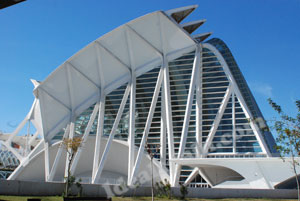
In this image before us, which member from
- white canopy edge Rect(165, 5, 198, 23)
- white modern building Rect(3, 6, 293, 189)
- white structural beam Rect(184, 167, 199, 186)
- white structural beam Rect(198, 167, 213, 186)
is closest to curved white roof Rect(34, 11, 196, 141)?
white modern building Rect(3, 6, 293, 189)

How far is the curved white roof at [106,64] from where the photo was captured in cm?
3080

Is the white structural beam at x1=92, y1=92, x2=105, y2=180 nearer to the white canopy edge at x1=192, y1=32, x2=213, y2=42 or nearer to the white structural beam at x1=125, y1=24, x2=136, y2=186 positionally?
the white structural beam at x1=125, y1=24, x2=136, y2=186

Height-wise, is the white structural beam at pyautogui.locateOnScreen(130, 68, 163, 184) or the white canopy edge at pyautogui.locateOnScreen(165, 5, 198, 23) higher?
the white canopy edge at pyautogui.locateOnScreen(165, 5, 198, 23)

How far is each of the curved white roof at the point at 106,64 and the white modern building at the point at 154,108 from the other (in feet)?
0.36

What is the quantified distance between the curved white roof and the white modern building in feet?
0.36

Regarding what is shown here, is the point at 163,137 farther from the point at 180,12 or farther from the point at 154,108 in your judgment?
the point at 180,12

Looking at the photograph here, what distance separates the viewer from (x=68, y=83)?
3366 centimetres

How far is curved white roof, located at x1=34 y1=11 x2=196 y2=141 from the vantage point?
3080 centimetres

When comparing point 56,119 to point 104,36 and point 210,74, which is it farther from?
point 210,74

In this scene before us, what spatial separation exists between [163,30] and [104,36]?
6.10m

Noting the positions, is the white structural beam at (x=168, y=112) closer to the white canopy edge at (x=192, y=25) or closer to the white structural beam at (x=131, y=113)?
the white structural beam at (x=131, y=113)

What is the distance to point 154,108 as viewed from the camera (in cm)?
3216

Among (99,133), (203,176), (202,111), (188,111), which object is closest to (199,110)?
(202,111)

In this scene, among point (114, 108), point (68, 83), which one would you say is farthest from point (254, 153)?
point (68, 83)
